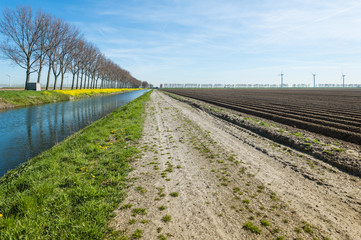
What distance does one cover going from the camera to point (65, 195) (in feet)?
16.2

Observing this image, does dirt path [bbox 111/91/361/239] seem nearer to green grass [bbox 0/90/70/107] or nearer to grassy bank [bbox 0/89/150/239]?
grassy bank [bbox 0/89/150/239]

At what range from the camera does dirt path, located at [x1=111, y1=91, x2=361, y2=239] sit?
397cm

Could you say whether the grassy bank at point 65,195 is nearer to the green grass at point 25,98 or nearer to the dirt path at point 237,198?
the dirt path at point 237,198

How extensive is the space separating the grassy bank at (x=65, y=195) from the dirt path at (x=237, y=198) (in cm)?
50

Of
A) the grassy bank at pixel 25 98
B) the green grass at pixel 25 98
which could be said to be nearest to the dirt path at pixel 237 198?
the grassy bank at pixel 25 98

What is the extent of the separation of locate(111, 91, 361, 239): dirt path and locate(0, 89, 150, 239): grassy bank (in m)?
Answer: 0.50

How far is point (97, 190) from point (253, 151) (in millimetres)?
6993

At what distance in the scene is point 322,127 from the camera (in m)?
13.5

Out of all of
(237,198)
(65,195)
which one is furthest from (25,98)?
(237,198)

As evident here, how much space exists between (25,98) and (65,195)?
107 feet

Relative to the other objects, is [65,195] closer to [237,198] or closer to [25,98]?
[237,198]

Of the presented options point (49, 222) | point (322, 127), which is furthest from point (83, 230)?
point (322, 127)

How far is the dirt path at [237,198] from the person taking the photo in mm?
3971

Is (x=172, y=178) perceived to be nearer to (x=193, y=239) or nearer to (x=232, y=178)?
(x=232, y=178)
